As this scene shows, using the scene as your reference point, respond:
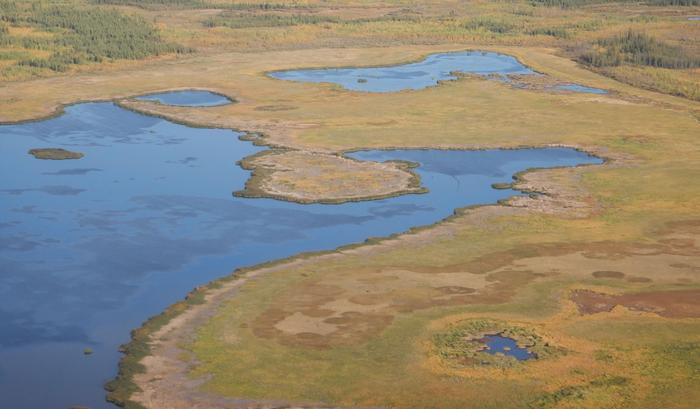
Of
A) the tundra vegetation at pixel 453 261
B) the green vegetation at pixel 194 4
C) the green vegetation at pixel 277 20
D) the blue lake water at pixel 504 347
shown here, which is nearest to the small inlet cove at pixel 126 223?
the tundra vegetation at pixel 453 261

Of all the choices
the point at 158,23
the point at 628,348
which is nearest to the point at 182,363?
the point at 628,348

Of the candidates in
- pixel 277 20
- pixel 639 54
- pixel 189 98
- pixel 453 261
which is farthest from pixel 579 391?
pixel 277 20

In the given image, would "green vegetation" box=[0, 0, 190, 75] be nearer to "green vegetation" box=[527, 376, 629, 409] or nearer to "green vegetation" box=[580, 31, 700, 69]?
"green vegetation" box=[580, 31, 700, 69]

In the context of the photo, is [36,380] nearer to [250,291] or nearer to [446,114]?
[250,291]

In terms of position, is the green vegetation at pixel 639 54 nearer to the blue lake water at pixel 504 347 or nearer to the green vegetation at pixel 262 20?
the green vegetation at pixel 262 20

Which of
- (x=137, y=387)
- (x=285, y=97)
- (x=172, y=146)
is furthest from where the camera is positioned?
(x=285, y=97)

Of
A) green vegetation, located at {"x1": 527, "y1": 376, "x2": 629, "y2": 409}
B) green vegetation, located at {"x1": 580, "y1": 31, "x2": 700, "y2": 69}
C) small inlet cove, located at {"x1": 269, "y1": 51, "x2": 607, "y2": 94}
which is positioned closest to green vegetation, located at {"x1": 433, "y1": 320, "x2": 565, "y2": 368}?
green vegetation, located at {"x1": 527, "y1": 376, "x2": 629, "y2": 409}
